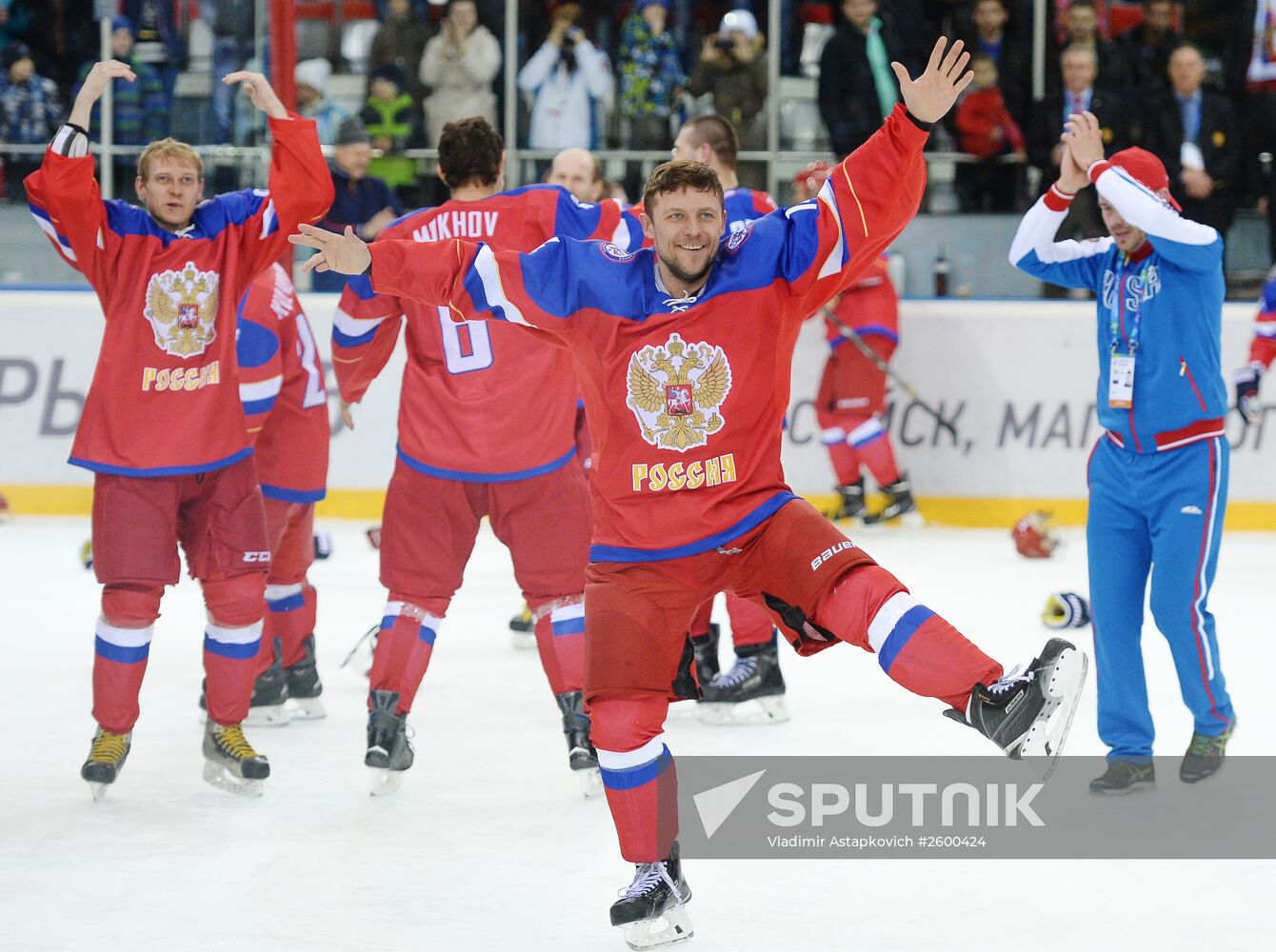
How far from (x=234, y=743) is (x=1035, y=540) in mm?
4613

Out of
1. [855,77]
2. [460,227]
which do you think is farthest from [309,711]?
[855,77]

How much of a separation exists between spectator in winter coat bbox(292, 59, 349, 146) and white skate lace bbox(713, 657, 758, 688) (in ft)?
18.5

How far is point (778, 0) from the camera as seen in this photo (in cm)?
1023

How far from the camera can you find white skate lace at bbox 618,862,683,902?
329cm

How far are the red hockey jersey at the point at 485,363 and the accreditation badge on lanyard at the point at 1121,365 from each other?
3.96ft

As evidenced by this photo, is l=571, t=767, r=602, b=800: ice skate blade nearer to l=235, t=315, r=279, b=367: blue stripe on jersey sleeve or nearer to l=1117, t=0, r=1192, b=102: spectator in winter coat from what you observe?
l=235, t=315, r=279, b=367: blue stripe on jersey sleeve

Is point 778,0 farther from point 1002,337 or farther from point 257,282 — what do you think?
point 257,282

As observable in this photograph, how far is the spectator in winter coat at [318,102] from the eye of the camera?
10.1m

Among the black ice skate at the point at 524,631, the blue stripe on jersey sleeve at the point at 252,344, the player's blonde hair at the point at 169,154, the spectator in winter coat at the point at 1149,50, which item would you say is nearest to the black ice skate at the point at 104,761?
the blue stripe on jersey sleeve at the point at 252,344

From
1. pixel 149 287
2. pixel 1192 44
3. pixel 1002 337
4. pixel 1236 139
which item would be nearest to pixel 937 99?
pixel 149 287

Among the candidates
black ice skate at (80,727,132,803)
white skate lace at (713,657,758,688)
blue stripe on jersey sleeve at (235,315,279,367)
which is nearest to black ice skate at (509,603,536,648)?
white skate lace at (713,657,758,688)

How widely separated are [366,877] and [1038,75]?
305 inches

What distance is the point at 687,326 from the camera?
11.0ft

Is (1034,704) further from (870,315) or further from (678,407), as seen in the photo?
(870,315)
